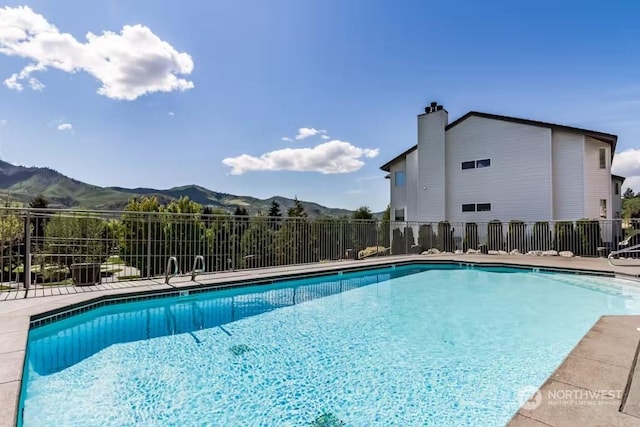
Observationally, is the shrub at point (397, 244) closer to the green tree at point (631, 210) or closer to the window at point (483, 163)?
the window at point (483, 163)

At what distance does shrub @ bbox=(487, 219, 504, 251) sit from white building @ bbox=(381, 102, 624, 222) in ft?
4.11

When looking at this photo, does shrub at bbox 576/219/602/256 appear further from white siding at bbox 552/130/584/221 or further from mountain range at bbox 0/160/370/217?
mountain range at bbox 0/160/370/217

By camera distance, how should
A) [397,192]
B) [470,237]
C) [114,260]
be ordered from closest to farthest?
[114,260] → [470,237] → [397,192]

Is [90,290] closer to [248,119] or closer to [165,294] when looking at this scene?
[165,294]

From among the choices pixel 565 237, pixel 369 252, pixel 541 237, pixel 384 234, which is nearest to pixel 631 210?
pixel 541 237

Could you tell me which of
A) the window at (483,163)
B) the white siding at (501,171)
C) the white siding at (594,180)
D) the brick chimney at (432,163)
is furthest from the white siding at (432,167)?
the white siding at (594,180)

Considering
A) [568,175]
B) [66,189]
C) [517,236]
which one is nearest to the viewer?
[517,236]

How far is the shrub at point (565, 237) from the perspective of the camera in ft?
40.4

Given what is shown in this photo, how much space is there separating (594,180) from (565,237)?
3692mm

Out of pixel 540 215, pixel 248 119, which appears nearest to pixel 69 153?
pixel 248 119

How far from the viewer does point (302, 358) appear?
379 centimetres

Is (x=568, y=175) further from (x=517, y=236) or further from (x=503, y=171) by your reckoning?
(x=517, y=236)

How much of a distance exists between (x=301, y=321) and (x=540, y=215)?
1327cm

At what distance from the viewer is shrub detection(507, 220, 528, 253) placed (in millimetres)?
13609
